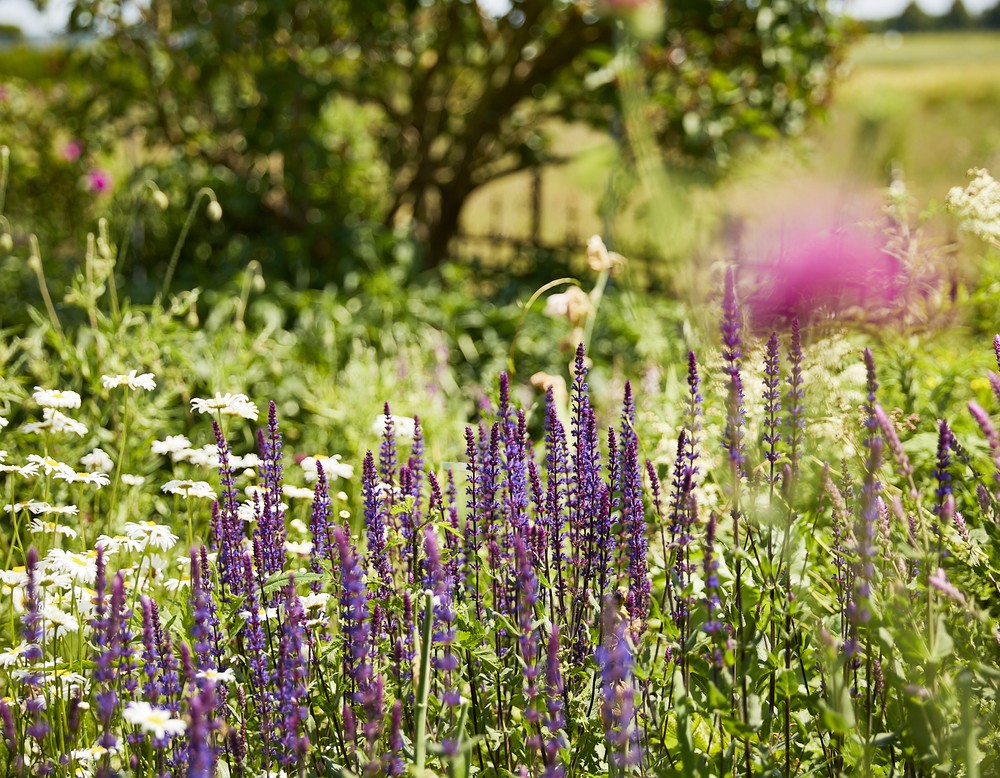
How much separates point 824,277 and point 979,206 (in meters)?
0.37

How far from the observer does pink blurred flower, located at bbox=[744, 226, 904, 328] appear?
2.34 m

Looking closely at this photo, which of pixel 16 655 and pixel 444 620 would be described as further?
pixel 16 655

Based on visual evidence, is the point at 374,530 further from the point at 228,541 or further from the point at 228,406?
the point at 228,406

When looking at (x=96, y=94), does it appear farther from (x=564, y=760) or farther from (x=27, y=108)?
(x=564, y=760)

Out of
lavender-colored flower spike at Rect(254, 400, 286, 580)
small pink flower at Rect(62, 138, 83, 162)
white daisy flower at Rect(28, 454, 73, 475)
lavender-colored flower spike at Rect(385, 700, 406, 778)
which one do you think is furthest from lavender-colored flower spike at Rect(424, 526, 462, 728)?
small pink flower at Rect(62, 138, 83, 162)

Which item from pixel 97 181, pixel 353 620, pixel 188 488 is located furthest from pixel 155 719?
pixel 97 181

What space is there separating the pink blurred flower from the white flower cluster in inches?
10.4

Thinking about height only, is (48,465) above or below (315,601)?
above

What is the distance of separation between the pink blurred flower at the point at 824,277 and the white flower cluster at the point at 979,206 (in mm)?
265

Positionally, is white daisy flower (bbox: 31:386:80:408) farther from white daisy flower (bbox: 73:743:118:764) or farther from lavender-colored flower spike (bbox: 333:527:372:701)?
lavender-colored flower spike (bbox: 333:527:372:701)

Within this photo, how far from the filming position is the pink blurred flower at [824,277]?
2.34m

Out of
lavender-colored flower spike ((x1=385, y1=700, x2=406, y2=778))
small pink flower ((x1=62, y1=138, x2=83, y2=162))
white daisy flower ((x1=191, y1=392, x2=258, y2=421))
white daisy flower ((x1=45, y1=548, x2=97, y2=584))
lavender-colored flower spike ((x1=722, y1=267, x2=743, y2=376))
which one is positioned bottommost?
lavender-colored flower spike ((x1=385, y1=700, x2=406, y2=778))

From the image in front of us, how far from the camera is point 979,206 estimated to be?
2205 millimetres

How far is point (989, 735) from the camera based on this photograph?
4.86ft
